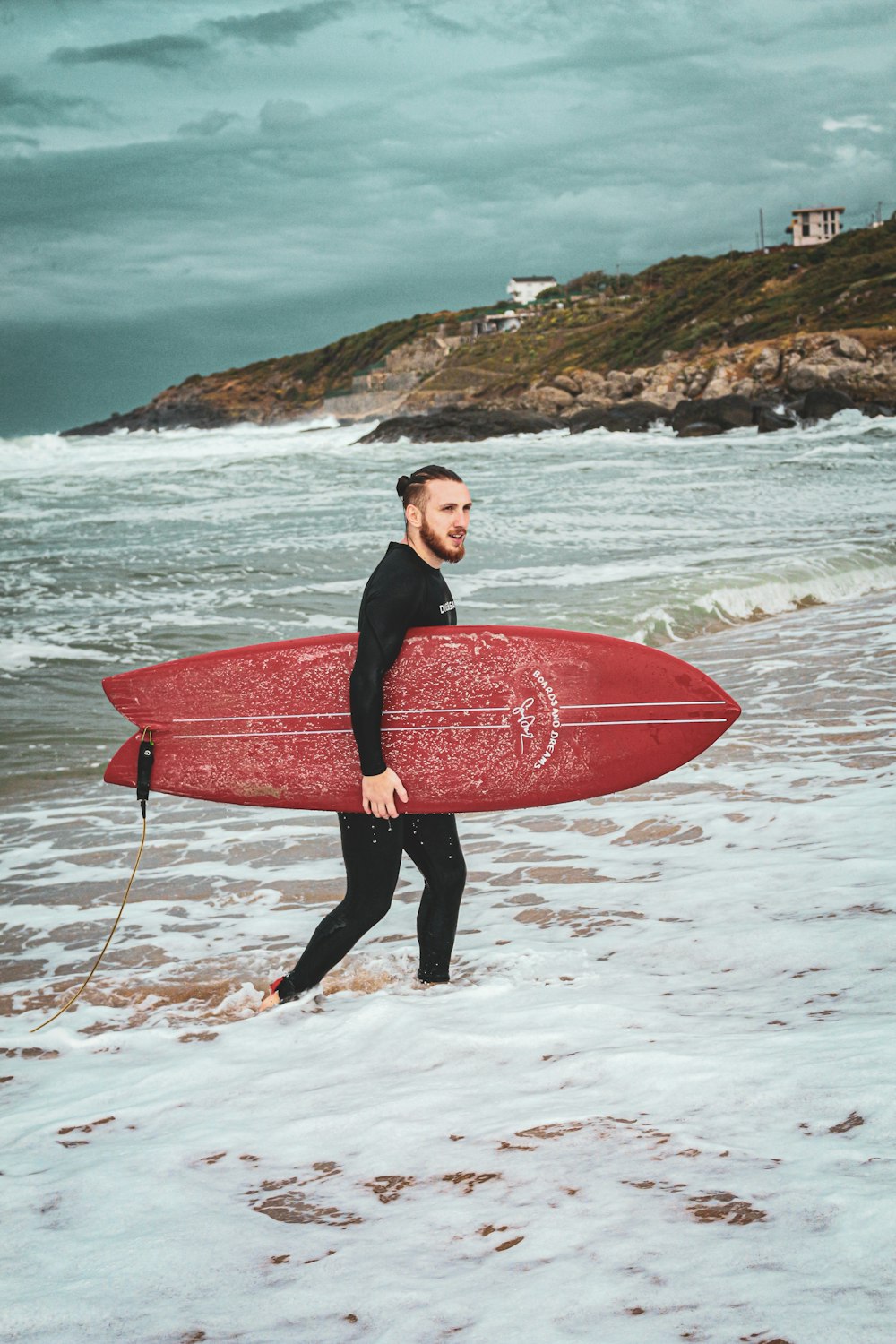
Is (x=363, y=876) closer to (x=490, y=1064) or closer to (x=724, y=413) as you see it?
(x=490, y=1064)

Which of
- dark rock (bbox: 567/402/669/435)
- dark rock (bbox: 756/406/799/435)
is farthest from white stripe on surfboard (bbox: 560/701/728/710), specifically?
dark rock (bbox: 567/402/669/435)

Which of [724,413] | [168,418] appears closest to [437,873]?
[724,413]

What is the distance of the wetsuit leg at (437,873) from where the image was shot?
2955 mm

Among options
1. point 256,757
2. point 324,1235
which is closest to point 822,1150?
point 324,1235

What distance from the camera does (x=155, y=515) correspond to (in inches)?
789

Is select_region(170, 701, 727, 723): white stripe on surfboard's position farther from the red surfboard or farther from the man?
the man

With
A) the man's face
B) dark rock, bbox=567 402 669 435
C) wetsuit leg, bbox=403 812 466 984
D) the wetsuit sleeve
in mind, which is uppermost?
dark rock, bbox=567 402 669 435

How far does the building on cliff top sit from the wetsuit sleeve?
286 ft

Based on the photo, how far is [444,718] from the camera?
10.3ft

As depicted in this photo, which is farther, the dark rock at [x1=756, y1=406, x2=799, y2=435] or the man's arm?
the dark rock at [x1=756, y1=406, x2=799, y2=435]

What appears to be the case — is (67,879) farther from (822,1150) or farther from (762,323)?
(762,323)

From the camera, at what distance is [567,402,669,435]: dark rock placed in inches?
1545

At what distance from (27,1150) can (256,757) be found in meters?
1.21

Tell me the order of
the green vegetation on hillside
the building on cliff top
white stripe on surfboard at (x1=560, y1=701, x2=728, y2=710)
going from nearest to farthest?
white stripe on surfboard at (x1=560, y1=701, x2=728, y2=710) < the green vegetation on hillside < the building on cliff top
